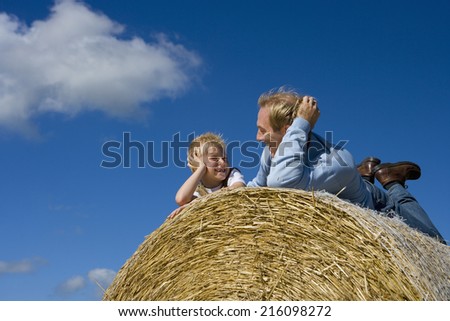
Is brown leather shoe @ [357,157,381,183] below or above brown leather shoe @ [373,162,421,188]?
above

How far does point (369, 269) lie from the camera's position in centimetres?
345

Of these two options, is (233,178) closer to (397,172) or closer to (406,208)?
(406,208)

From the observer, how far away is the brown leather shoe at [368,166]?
5.70 m

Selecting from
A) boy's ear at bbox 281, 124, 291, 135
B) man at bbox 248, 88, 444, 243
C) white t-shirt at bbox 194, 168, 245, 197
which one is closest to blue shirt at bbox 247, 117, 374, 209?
man at bbox 248, 88, 444, 243

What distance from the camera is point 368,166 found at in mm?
5746

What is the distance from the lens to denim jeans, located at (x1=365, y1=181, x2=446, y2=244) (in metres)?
4.61

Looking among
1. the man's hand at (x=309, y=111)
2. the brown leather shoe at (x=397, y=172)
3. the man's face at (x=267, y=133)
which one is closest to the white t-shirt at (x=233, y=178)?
the man's face at (x=267, y=133)

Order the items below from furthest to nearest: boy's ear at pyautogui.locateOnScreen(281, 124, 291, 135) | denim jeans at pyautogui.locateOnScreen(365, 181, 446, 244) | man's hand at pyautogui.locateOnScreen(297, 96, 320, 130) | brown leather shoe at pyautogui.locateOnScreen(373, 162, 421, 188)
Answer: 1. brown leather shoe at pyautogui.locateOnScreen(373, 162, 421, 188)
2. denim jeans at pyautogui.locateOnScreen(365, 181, 446, 244)
3. boy's ear at pyautogui.locateOnScreen(281, 124, 291, 135)
4. man's hand at pyautogui.locateOnScreen(297, 96, 320, 130)

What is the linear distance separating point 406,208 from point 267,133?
4.15 feet

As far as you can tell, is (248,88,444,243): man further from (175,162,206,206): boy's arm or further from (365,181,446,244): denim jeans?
(175,162,206,206): boy's arm
